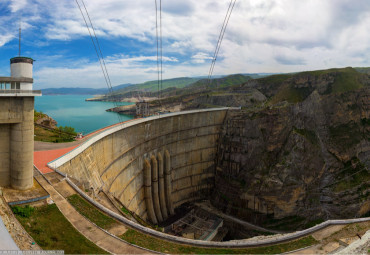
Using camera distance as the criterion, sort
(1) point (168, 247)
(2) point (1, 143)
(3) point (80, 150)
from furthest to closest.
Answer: (3) point (80, 150), (2) point (1, 143), (1) point (168, 247)

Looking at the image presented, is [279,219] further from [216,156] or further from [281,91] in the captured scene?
[281,91]

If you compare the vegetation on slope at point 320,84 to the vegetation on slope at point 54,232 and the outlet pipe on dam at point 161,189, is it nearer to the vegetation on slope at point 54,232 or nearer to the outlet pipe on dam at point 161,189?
the outlet pipe on dam at point 161,189

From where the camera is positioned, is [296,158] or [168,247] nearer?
[168,247]

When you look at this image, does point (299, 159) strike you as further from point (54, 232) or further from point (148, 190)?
point (54, 232)

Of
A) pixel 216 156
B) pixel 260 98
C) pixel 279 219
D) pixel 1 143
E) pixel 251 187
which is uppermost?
pixel 260 98

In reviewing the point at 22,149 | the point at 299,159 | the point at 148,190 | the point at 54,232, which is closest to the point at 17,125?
the point at 22,149

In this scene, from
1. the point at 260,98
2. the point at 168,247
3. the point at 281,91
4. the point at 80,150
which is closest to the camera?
the point at 168,247

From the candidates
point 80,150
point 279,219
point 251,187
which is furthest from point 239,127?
point 80,150
